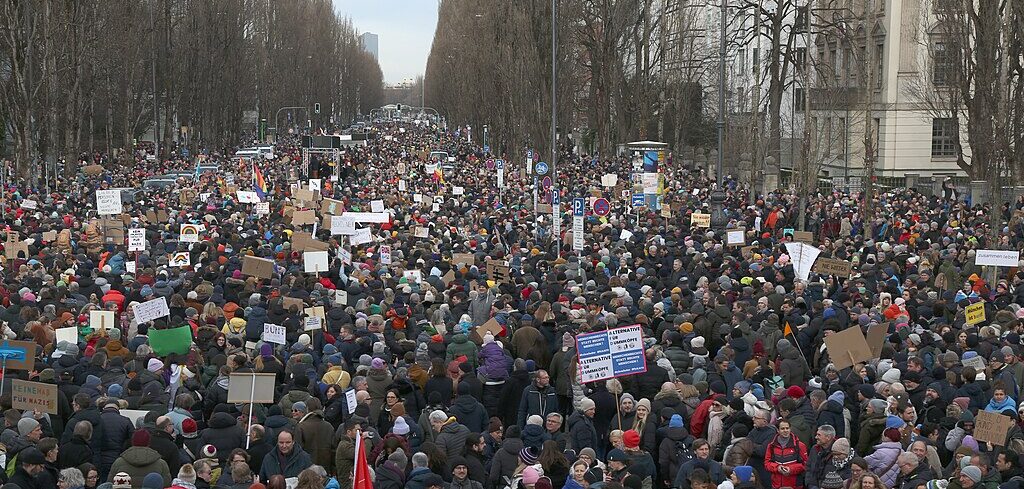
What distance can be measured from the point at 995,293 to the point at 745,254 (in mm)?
4841

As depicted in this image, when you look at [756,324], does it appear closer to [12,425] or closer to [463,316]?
[463,316]

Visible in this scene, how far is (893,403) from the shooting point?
1167cm

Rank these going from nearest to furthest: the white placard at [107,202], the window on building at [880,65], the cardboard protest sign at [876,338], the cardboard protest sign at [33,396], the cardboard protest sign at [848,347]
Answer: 1. the cardboard protest sign at [33,396]
2. the cardboard protest sign at [848,347]
3. the cardboard protest sign at [876,338]
4. the white placard at [107,202]
5. the window on building at [880,65]

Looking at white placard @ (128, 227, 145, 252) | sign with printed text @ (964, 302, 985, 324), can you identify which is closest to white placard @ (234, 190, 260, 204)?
white placard @ (128, 227, 145, 252)

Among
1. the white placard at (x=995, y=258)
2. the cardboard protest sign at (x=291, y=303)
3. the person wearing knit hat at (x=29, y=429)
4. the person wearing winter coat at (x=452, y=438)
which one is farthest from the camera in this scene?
the white placard at (x=995, y=258)

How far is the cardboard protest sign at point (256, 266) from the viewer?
64.3 ft

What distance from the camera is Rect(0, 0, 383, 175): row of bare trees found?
138 feet

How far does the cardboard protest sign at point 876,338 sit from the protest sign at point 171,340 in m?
7.21

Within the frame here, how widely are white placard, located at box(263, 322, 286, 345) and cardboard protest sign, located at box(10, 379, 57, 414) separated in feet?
10.5

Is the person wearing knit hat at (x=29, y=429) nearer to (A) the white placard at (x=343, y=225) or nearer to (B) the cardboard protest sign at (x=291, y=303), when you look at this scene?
(B) the cardboard protest sign at (x=291, y=303)

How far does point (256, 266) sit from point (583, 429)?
29.0ft

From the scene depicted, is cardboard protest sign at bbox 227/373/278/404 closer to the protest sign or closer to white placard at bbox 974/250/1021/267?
the protest sign

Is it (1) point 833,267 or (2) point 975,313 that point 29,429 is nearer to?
(2) point 975,313

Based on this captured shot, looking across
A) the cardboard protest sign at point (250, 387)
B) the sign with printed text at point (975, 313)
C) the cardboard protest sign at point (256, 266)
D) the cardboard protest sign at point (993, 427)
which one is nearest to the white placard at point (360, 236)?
the cardboard protest sign at point (256, 266)
